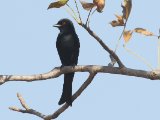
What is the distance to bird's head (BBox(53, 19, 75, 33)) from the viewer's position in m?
6.36

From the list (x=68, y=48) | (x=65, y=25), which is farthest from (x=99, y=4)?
(x=65, y=25)

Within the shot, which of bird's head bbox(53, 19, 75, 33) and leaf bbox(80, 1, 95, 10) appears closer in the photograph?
leaf bbox(80, 1, 95, 10)

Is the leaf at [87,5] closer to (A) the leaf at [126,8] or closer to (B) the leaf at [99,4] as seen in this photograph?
(B) the leaf at [99,4]

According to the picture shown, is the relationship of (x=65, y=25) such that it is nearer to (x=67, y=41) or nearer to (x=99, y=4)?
(x=67, y=41)

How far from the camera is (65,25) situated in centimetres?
644

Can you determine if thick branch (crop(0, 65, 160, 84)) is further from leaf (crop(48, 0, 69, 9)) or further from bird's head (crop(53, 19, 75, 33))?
bird's head (crop(53, 19, 75, 33))

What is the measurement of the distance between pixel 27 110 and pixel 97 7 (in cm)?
114

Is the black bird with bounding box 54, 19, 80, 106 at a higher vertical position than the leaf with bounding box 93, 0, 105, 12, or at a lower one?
lower

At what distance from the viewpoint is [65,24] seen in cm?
646

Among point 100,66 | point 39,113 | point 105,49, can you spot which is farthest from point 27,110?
point 105,49

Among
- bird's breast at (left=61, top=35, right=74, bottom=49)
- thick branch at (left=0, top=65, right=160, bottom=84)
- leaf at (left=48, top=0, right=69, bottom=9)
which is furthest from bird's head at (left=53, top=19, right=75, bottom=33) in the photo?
leaf at (left=48, top=0, right=69, bottom=9)

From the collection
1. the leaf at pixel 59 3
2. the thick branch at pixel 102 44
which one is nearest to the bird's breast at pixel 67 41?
the thick branch at pixel 102 44

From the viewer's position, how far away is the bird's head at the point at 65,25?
636 centimetres

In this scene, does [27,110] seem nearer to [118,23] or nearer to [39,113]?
[39,113]
